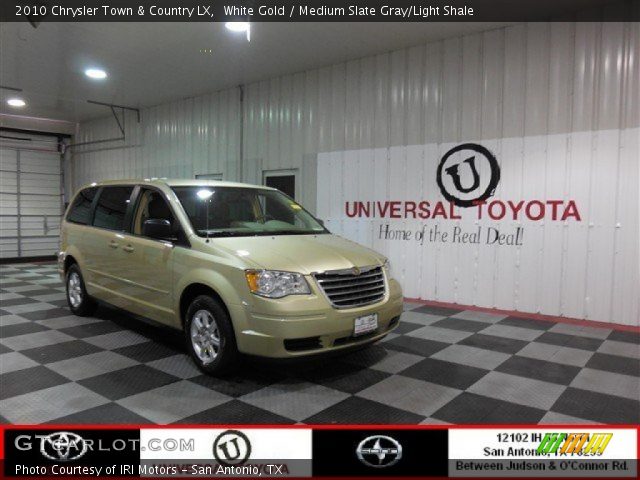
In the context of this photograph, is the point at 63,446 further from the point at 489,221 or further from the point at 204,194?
the point at 489,221

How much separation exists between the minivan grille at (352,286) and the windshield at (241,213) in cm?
94

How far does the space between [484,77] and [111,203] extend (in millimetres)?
5250

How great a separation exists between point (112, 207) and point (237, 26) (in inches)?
117

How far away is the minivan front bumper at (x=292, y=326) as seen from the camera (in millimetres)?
3516

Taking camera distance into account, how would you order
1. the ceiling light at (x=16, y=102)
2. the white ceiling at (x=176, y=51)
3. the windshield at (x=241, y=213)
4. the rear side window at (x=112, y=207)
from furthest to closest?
the ceiling light at (x=16, y=102), the white ceiling at (x=176, y=51), the rear side window at (x=112, y=207), the windshield at (x=241, y=213)

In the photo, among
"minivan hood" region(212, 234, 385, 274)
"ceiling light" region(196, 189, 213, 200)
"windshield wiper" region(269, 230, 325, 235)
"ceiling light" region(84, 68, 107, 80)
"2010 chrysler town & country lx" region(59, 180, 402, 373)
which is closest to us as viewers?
"2010 chrysler town & country lx" region(59, 180, 402, 373)

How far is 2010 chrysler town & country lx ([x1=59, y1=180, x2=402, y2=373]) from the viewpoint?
3617 mm

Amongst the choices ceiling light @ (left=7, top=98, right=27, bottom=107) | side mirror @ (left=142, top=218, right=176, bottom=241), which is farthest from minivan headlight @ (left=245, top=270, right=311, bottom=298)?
ceiling light @ (left=7, top=98, right=27, bottom=107)

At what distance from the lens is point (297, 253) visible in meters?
3.99

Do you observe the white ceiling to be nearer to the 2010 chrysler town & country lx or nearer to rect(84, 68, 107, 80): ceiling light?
rect(84, 68, 107, 80): ceiling light

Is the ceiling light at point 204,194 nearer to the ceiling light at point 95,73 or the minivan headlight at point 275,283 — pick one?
the minivan headlight at point 275,283

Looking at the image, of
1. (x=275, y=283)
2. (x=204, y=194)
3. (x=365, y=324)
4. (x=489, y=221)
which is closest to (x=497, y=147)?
(x=489, y=221)

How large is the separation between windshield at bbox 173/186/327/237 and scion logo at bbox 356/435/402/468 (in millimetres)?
2268
